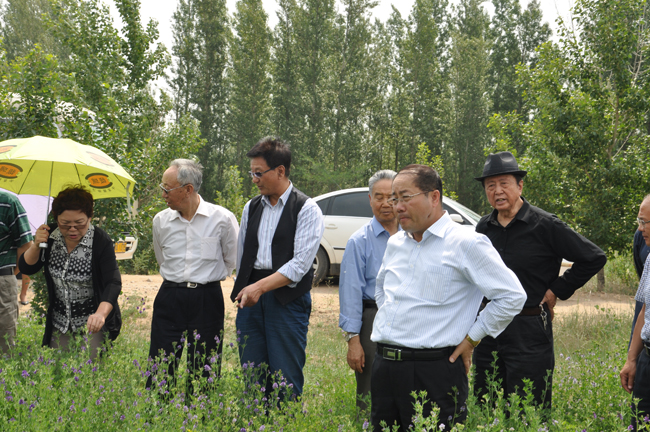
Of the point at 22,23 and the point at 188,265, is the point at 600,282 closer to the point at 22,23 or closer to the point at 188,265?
the point at 188,265

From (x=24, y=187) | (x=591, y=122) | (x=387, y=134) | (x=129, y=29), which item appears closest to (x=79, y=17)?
(x=129, y=29)

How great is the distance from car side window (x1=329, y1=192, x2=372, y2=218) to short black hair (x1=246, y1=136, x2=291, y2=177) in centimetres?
662

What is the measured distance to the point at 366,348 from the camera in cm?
350

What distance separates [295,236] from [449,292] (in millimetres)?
1444

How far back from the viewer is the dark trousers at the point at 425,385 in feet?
8.23

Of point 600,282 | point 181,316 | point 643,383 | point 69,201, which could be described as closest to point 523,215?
point 643,383

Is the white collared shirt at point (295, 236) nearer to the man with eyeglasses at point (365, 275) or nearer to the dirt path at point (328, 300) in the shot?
the man with eyeglasses at point (365, 275)

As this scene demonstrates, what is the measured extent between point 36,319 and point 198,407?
3927 millimetres

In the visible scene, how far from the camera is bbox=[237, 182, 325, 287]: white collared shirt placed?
354cm

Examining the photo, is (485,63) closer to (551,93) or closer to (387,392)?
(551,93)

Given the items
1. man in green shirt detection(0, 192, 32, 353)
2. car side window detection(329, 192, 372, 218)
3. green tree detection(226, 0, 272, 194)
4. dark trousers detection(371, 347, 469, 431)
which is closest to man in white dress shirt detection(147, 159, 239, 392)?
man in green shirt detection(0, 192, 32, 353)

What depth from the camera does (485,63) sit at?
1380 inches

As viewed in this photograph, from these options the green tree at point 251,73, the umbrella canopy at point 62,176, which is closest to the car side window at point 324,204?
the umbrella canopy at point 62,176

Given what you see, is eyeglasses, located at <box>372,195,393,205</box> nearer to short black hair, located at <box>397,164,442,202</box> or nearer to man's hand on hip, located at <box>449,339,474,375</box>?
short black hair, located at <box>397,164,442,202</box>
